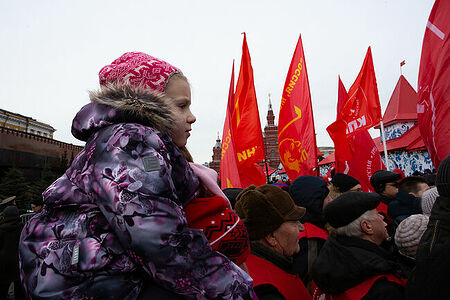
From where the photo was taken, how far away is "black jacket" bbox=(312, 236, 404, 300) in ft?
5.55

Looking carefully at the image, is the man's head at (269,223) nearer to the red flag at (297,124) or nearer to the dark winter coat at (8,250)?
the red flag at (297,124)

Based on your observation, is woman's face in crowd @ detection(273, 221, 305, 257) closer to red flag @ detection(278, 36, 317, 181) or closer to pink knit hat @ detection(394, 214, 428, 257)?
pink knit hat @ detection(394, 214, 428, 257)

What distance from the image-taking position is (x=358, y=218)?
2.11 metres

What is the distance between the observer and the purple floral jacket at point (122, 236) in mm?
774

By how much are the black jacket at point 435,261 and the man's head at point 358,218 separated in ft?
1.63

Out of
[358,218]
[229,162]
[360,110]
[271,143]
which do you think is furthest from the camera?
[271,143]

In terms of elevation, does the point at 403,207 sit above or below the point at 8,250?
above

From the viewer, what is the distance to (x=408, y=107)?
59.4 feet

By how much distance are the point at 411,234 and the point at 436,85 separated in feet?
7.12

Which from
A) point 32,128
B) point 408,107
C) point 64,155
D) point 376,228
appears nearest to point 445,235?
point 376,228

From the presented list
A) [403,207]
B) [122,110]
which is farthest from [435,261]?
[403,207]

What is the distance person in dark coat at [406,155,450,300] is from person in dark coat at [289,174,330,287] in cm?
116

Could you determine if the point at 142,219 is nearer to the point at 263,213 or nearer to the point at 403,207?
the point at 263,213

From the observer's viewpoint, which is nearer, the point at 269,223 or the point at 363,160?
the point at 269,223
